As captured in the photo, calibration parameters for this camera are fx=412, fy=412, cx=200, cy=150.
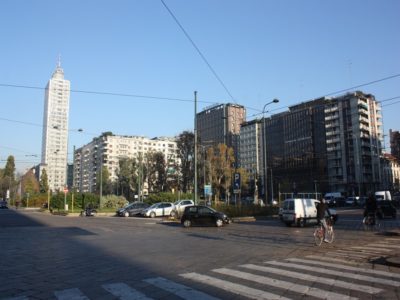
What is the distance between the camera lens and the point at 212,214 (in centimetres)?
2838

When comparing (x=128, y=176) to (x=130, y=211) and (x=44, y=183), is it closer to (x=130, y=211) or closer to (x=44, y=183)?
(x=44, y=183)

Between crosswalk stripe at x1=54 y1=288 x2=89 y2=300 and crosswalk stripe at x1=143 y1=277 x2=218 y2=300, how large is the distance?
1.55 metres

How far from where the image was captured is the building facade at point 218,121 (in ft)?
144

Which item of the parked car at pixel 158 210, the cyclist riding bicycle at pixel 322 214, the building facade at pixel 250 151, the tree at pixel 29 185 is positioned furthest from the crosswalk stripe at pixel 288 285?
the building facade at pixel 250 151

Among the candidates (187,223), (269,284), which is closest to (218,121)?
(187,223)

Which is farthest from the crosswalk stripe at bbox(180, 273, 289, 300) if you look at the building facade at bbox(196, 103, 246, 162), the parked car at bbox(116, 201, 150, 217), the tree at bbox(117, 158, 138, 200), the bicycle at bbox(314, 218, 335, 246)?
the tree at bbox(117, 158, 138, 200)

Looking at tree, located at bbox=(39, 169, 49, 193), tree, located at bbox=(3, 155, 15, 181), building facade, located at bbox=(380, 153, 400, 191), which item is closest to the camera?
tree, located at bbox=(39, 169, 49, 193)

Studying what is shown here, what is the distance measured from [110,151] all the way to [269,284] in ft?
534

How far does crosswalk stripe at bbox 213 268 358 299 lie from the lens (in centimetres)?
755

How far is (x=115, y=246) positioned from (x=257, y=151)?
13288cm

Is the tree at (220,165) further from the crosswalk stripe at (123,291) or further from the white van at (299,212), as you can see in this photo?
the crosswalk stripe at (123,291)

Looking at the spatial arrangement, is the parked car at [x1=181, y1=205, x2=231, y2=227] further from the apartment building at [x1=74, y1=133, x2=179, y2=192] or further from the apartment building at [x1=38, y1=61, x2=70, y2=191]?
the apartment building at [x1=74, y1=133, x2=179, y2=192]

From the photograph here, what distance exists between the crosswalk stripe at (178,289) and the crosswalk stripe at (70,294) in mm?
1555

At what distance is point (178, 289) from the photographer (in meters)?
8.09
